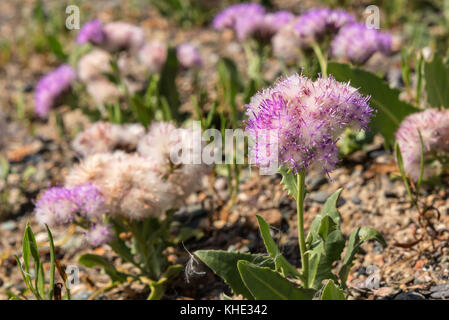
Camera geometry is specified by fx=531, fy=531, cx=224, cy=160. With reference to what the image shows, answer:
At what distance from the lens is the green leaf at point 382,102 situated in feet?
7.10

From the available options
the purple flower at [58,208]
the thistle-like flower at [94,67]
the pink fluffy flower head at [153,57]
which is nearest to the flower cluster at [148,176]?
the purple flower at [58,208]

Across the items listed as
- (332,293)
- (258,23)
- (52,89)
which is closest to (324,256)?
(332,293)

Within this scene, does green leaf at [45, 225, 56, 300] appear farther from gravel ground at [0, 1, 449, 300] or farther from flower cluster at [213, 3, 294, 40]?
flower cluster at [213, 3, 294, 40]

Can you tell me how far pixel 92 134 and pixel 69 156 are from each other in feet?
3.17

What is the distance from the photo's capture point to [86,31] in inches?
110

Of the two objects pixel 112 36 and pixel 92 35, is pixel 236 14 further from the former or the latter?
pixel 92 35

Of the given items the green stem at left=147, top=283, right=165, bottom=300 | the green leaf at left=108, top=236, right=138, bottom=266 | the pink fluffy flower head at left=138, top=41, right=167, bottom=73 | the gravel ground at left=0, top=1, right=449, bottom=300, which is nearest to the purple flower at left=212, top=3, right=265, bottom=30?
the pink fluffy flower head at left=138, top=41, right=167, bottom=73

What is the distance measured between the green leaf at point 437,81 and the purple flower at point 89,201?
4.62 feet

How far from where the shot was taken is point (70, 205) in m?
1.80

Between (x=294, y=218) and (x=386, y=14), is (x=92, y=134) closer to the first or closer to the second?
(x=294, y=218)

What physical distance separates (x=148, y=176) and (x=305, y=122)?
772mm

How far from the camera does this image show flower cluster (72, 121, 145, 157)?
7.66 ft

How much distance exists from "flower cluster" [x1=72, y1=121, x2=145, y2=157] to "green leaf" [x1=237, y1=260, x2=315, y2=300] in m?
1.09

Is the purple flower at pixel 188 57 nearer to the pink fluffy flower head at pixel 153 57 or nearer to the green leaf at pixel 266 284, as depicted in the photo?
the pink fluffy flower head at pixel 153 57
